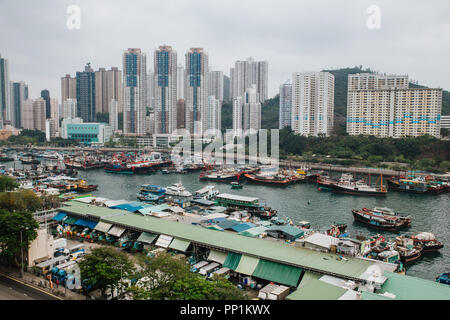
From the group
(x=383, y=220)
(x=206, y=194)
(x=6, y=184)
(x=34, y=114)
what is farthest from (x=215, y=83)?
(x=383, y=220)

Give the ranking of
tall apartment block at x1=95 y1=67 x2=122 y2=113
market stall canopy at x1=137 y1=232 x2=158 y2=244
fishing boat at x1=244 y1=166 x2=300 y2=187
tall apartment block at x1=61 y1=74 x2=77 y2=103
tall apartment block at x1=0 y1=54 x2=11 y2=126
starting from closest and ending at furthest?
market stall canopy at x1=137 y1=232 x2=158 y2=244 → fishing boat at x1=244 y1=166 x2=300 y2=187 → tall apartment block at x1=0 y1=54 x2=11 y2=126 → tall apartment block at x1=95 y1=67 x2=122 y2=113 → tall apartment block at x1=61 y1=74 x2=77 y2=103

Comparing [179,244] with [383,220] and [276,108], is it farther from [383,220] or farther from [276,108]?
[276,108]

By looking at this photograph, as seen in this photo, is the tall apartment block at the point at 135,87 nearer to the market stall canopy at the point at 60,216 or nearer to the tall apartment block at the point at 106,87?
the tall apartment block at the point at 106,87

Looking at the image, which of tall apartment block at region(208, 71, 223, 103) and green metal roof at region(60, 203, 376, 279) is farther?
tall apartment block at region(208, 71, 223, 103)

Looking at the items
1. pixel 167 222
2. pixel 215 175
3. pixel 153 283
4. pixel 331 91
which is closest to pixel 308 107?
pixel 331 91

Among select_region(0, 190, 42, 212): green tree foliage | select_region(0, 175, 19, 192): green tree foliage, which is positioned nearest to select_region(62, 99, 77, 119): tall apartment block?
select_region(0, 175, 19, 192): green tree foliage

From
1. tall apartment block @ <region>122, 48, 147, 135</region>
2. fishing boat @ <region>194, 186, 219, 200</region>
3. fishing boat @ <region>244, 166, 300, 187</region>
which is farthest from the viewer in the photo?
tall apartment block @ <region>122, 48, 147, 135</region>

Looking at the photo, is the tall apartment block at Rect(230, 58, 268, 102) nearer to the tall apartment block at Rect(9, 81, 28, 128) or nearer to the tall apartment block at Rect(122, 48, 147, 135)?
the tall apartment block at Rect(122, 48, 147, 135)

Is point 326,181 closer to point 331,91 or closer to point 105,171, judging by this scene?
point 105,171
